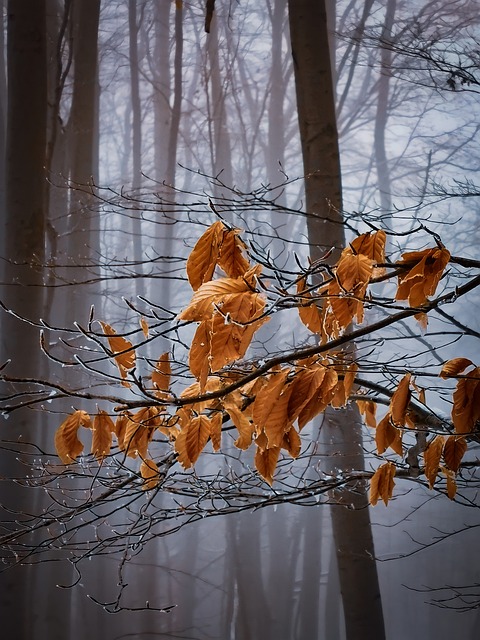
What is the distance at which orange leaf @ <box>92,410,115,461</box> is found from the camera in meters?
1.03

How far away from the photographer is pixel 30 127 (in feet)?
7.90

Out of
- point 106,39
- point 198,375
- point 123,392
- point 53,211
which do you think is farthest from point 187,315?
point 106,39

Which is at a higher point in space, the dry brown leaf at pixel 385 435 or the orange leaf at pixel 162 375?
the orange leaf at pixel 162 375

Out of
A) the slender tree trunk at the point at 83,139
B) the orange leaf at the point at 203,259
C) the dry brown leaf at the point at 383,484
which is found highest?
the slender tree trunk at the point at 83,139

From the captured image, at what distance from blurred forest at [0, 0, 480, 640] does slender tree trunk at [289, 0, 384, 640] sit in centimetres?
26

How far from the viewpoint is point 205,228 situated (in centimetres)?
249

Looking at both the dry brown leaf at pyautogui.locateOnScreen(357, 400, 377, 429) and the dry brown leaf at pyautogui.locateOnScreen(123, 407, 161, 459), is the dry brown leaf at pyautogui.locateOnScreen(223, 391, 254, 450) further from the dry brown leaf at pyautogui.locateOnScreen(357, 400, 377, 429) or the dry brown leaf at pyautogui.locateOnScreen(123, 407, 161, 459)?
the dry brown leaf at pyautogui.locateOnScreen(357, 400, 377, 429)

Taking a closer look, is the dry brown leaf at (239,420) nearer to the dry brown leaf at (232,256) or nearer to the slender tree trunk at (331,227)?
the dry brown leaf at (232,256)

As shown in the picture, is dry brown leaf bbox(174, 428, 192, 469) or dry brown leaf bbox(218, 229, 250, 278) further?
dry brown leaf bbox(174, 428, 192, 469)

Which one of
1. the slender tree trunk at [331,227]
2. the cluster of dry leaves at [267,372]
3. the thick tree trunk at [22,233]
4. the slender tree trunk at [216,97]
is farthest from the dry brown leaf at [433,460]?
the slender tree trunk at [216,97]

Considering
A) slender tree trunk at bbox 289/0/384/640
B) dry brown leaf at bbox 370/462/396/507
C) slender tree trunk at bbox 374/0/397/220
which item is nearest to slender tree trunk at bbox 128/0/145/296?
slender tree trunk at bbox 289/0/384/640

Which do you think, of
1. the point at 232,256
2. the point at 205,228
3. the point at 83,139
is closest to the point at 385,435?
the point at 232,256

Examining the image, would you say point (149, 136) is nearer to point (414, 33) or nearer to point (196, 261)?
point (414, 33)

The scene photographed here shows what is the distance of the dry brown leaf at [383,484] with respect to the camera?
1066 millimetres
